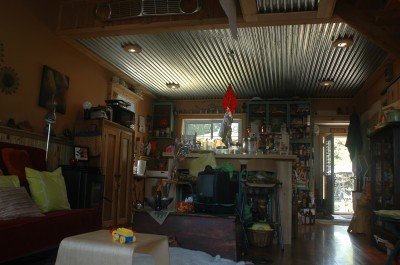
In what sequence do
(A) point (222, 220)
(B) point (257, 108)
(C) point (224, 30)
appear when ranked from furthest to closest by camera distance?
(B) point (257, 108)
(C) point (224, 30)
(A) point (222, 220)

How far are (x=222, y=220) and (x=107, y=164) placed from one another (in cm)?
267

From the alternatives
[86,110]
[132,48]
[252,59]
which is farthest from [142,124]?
[252,59]

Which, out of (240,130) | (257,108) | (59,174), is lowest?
(59,174)

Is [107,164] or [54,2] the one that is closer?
[54,2]

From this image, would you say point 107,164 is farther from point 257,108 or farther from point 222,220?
point 257,108

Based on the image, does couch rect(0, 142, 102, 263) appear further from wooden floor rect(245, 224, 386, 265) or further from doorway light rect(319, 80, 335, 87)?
doorway light rect(319, 80, 335, 87)

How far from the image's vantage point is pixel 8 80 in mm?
4039

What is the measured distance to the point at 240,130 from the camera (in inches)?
329

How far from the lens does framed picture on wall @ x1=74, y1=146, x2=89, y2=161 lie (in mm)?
4625

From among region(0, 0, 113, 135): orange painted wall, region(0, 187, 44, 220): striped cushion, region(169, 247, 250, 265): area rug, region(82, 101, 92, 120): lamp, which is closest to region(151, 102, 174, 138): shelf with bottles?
region(0, 0, 113, 135): orange painted wall

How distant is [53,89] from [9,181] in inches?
86.4

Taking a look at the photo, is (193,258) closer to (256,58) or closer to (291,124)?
(256,58)

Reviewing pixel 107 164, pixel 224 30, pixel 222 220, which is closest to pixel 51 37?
pixel 107 164

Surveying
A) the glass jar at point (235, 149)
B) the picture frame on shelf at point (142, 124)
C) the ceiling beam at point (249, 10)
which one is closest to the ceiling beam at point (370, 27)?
the ceiling beam at point (249, 10)
